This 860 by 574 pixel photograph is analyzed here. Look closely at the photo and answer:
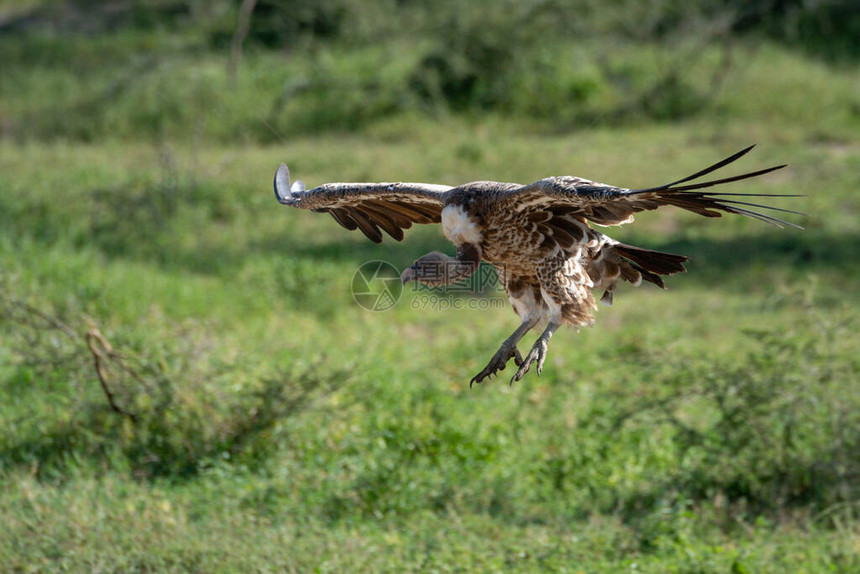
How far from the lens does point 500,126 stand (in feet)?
49.2

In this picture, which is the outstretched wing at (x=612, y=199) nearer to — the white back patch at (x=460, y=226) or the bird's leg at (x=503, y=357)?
the white back patch at (x=460, y=226)

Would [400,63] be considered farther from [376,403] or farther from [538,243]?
[538,243]

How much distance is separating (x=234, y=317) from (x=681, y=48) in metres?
10.8

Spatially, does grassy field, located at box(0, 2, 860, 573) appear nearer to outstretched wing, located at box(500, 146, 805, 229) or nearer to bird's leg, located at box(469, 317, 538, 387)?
bird's leg, located at box(469, 317, 538, 387)

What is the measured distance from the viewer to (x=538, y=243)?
179 inches

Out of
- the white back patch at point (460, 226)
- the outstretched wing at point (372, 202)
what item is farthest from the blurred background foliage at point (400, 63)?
the white back patch at point (460, 226)

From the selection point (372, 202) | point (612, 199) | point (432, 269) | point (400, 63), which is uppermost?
point (612, 199)

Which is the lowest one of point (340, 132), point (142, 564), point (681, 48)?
point (142, 564)

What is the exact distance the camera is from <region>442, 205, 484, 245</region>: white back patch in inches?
178

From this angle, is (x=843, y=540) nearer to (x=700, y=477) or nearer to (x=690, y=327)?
(x=700, y=477)

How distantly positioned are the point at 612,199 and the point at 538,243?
679mm

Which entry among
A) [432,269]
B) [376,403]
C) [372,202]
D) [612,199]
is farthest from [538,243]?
[376,403]

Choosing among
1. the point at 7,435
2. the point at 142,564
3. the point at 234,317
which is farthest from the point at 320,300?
the point at 142,564

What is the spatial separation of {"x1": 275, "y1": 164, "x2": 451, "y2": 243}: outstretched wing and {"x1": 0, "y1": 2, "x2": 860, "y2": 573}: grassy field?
2.03 metres
